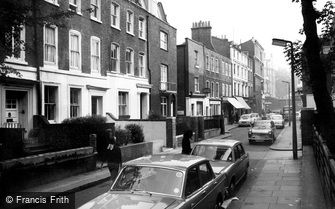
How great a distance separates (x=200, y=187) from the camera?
22.8 feet

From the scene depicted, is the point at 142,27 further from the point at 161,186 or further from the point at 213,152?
the point at 161,186

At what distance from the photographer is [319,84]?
31.0 feet

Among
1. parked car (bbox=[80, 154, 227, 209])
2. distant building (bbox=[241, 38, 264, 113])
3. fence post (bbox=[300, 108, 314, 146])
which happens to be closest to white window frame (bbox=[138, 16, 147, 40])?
fence post (bbox=[300, 108, 314, 146])

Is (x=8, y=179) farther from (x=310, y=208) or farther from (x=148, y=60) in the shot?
(x=148, y=60)

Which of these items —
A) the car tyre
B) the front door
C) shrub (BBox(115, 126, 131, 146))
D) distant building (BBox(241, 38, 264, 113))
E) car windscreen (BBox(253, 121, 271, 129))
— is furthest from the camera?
distant building (BBox(241, 38, 264, 113))

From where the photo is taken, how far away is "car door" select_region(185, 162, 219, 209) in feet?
20.9

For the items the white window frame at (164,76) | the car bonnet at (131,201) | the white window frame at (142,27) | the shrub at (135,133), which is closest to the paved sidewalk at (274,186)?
the car bonnet at (131,201)

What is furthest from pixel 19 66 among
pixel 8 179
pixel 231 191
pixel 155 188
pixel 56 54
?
pixel 155 188

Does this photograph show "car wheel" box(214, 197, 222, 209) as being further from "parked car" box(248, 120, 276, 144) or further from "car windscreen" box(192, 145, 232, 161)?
"parked car" box(248, 120, 276, 144)

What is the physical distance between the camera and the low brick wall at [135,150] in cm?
1615

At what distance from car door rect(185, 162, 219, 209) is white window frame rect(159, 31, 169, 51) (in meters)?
25.2

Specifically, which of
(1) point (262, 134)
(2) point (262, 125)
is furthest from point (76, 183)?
(2) point (262, 125)

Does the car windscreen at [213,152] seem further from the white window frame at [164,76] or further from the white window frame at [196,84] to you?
the white window frame at [196,84]

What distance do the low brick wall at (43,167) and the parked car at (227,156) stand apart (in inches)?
176
